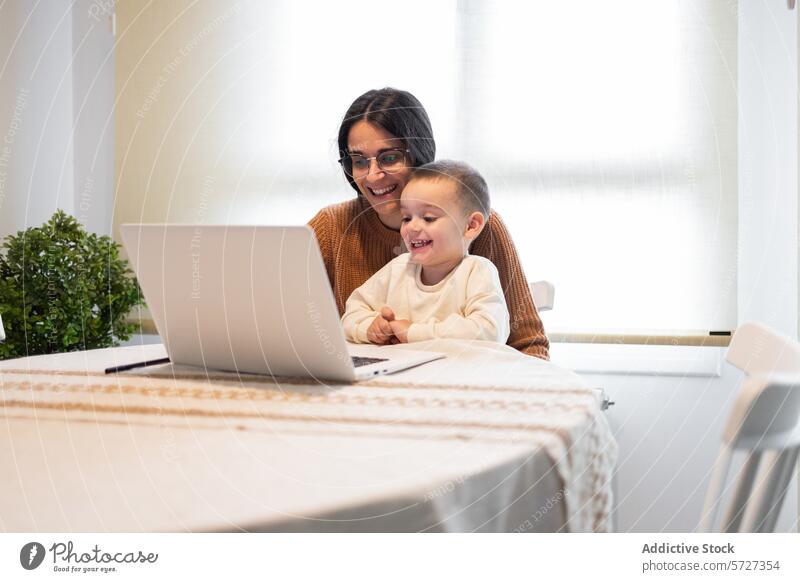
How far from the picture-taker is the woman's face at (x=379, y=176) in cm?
119

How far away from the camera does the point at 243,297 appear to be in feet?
2.15

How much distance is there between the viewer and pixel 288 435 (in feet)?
1.52

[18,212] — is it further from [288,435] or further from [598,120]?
[288,435]

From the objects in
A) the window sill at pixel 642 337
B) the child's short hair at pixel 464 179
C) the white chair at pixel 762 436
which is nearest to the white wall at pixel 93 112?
the window sill at pixel 642 337

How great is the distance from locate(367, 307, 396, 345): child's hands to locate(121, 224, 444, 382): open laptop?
27 cm

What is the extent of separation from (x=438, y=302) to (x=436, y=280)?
0.17 ft

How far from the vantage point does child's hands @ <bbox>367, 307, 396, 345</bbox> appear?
0.98 meters

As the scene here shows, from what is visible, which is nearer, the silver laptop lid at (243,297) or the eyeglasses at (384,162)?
the silver laptop lid at (243,297)

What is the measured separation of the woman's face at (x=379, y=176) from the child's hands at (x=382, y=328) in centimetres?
25

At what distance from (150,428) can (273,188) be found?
1.71m

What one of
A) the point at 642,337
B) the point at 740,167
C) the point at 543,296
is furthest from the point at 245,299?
the point at 740,167

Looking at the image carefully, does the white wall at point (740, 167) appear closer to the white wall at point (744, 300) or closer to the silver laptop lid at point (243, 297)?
the white wall at point (744, 300)

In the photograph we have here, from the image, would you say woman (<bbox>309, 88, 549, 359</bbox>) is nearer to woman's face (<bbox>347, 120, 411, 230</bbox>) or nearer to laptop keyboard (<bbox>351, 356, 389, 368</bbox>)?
woman's face (<bbox>347, 120, 411, 230</bbox>)

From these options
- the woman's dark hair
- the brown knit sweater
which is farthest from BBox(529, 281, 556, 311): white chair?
the woman's dark hair
